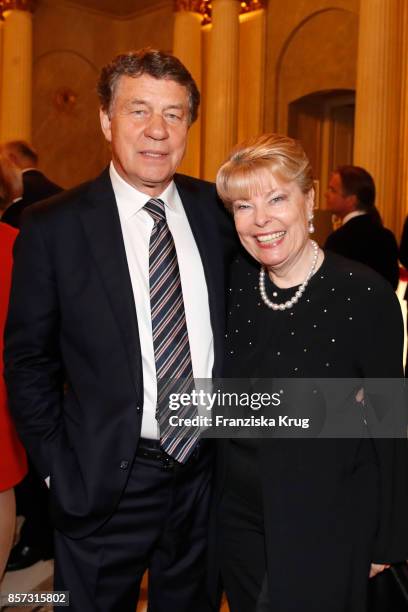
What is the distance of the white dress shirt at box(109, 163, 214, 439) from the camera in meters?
2.06

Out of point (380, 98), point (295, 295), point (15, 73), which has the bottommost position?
point (295, 295)

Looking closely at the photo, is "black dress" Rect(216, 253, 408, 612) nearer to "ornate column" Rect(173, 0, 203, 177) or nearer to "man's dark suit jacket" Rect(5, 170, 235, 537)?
"man's dark suit jacket" Rect(5, 170, 235, 537)

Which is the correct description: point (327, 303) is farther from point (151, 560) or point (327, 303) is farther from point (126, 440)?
point (151, 560)

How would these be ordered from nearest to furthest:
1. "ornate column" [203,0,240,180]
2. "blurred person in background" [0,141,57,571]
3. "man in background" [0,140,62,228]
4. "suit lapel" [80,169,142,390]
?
"suit lapel" [80,169,142,390]
"blurred person in background" [0,141,57,571]
"man in background" [0,140,62,228]
"ornate column" [203,0,240,180]

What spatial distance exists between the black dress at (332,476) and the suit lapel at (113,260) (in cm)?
41

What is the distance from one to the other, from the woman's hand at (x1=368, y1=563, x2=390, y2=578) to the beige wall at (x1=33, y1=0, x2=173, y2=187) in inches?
549

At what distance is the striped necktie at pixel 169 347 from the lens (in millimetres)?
2035

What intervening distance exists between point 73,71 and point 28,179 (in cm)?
1146

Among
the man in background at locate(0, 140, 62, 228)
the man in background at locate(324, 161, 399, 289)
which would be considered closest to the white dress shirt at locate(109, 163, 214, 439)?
the man in background at locate(0, 140, 62, 228)

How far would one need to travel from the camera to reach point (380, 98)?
897cm

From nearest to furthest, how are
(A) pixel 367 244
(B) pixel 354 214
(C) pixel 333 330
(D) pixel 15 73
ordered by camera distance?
(C) pixel 333 330, (A) pixel 367 244, (B) pixel 354 214, (D) pixel 15 73

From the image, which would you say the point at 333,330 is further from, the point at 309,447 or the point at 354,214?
the point at 354,214

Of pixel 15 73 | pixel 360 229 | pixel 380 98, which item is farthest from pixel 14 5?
pixel 360 229

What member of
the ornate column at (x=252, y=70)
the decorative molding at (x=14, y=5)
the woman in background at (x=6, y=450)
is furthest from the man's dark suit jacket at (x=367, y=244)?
the decorative molding at (x=14, y=5)
